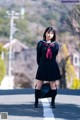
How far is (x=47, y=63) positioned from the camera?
12.0 meters

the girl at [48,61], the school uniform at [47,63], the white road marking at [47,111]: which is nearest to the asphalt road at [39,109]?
the white road marking at [47,111]

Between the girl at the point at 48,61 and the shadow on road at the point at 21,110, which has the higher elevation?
the girl at the point at 48,61

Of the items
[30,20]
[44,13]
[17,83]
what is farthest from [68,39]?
[30,20]

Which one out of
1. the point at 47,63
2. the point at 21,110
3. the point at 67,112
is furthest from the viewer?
the point at 47,63

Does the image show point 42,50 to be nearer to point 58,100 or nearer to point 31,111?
point 31,111

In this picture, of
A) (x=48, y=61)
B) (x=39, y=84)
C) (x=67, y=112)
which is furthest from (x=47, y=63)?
(x=67, y=112)

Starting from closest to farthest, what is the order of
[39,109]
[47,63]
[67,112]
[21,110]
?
[67,112], [21,110], [39,109], [47,63]

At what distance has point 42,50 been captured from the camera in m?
12.0

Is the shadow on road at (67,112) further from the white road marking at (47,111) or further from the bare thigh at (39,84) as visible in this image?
the bare thigh at (39,84)

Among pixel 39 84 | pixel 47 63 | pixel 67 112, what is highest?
pixel 47 63

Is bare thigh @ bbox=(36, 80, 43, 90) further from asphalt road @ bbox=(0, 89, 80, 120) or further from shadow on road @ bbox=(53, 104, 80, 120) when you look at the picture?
shadow on road @ bbox=(53, 104, 80, 120)

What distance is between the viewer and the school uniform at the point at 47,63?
1195cm

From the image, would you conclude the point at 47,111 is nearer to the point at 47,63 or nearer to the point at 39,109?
the point at 39,109

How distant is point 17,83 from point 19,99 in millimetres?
40167
